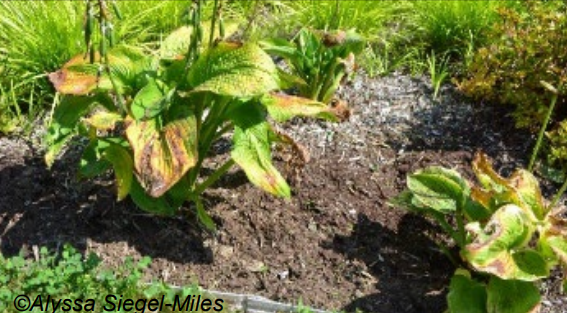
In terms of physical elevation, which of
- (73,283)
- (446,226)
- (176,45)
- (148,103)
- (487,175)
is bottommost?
(73,283)

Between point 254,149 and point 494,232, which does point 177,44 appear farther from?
point 494,232

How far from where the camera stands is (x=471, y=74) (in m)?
4.33

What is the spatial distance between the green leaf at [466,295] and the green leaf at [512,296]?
0.22 ft

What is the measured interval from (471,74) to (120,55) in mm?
1743

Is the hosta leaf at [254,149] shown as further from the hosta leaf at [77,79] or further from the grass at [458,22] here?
the grass at [458,22]

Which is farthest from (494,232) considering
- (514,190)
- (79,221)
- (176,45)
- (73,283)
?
(79,221)

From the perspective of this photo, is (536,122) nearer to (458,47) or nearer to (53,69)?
(458,47)

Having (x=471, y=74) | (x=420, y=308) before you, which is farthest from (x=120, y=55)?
(x=471, y=74)

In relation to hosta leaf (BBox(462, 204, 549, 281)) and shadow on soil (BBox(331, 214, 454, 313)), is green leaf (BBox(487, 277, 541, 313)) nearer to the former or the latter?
hosta leaf (BBox(462, 204, 549, 281))

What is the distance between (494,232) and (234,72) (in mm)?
1057

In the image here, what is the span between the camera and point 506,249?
317cm

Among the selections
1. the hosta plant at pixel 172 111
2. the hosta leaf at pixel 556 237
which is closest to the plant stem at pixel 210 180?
the hosta plant at pixel 172 111

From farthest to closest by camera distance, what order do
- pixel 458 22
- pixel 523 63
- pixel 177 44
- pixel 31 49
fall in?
pixel 458 22
pixel 31 49
pixel 523 63
pixel 177 44

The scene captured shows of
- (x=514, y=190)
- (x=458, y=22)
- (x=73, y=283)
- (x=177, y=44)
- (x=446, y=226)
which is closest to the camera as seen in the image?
(x=514, y=190)
